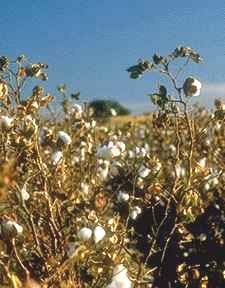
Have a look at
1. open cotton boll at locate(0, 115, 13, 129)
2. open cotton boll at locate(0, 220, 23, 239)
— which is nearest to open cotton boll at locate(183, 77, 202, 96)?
open cotton boll at locate(0, 115, 13, 129)

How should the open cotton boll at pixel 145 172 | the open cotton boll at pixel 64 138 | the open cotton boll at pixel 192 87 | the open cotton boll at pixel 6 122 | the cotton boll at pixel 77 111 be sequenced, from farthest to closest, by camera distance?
the cotton boll at pixel 77 111, the open cotton boll at pixel 145 172, the open cotton boll at pixel 64 138, the open cotton boll at pixel 192 87, the open cotton boll at pixel 6 122

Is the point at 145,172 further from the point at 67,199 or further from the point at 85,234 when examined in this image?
the point at 85,234

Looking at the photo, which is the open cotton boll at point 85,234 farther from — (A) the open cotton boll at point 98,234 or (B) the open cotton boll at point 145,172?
→ (B) the open cotton boll at point 145,172

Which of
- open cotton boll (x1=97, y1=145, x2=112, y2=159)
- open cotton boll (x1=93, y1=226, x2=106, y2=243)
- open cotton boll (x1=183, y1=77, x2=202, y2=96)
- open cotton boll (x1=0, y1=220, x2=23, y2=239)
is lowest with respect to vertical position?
open cotton boll (x1=93, y1=226, x2=106, y2=243)

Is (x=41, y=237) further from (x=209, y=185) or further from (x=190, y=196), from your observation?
(x=209, y=185)

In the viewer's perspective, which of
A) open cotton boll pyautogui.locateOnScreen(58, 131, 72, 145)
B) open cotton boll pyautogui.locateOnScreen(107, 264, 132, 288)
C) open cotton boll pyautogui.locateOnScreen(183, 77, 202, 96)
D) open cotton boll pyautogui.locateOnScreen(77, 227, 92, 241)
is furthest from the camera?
open cotton boll pyautogui.locateOnScreen(58, 131, 72, 145)

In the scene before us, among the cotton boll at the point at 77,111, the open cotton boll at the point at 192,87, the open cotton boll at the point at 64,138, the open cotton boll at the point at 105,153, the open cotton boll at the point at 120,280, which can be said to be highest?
the cotton boll at the point at 77,111

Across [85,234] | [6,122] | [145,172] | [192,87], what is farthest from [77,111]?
[85,234]

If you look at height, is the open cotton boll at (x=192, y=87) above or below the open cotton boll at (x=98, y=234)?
above

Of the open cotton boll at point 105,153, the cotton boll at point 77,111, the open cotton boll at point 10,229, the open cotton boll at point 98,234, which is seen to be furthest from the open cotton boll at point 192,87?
the cotton boll at point 77,111

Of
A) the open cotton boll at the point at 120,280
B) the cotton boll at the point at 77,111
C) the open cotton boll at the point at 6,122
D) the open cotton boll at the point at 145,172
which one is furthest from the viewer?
the cotton boll at the point at 77,111

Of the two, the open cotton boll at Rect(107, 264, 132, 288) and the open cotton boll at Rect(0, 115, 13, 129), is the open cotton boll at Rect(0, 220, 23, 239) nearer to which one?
the open cotton boll at Rect(107, 264, 132, 288)

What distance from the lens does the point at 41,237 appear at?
9.71 ft

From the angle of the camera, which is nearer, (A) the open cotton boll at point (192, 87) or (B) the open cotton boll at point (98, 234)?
(B) the open cotton boll at point (98, 234)
